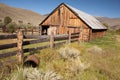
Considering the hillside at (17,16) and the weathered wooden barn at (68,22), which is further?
the hillside at (17,16)

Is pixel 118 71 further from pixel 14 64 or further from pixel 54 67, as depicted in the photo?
pixel 14 64

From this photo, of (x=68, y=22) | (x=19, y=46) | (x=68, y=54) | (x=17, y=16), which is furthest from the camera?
(x=17, y=16)

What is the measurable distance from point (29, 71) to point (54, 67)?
1.25 meters

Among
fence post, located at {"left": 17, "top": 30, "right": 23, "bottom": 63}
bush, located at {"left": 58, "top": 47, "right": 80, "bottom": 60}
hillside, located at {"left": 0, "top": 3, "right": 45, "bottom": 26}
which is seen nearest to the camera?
fence post, located at {"left": 17, "top": 30, "right": 23, "bottom": 63}

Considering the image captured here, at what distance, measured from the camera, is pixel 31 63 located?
6938mm

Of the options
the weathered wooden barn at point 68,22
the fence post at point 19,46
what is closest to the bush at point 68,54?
the fence post at point 19,46

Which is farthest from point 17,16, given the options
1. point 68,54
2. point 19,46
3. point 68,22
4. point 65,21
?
point 19,46

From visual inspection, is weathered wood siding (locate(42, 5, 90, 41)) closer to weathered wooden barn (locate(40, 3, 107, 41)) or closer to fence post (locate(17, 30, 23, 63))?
weathered wooden barn (locate(40, 3, 107, 41))

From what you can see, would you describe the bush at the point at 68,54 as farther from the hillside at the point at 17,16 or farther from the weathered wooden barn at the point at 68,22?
the hillside at the point at 17,16

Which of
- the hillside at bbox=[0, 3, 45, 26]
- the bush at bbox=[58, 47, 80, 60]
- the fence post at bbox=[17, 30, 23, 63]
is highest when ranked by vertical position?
the hillside at bbox=[0, 3, 45, 26]

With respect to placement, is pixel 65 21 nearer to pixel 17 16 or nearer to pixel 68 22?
pixel 68 22

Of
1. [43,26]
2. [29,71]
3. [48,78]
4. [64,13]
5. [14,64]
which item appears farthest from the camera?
[43,26]

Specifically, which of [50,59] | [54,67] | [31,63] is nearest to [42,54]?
[50,59]

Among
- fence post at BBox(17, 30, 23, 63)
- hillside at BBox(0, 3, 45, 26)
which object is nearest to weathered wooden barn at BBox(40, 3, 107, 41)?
fence post at BBox(17, 30, 23, 63)
